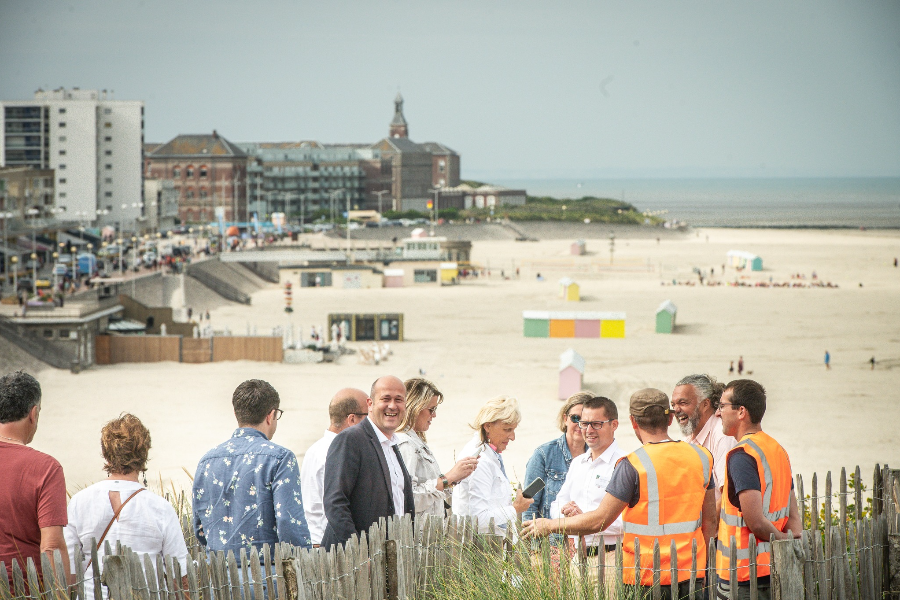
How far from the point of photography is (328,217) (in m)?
114

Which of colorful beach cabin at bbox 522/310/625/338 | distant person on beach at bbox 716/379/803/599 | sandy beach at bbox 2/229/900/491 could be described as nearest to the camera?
distant person on beach at bbox 716/379/803/599

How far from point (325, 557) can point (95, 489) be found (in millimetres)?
1107

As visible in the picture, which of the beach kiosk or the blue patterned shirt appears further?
the beach kiosk

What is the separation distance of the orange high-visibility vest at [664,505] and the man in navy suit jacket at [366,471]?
1210 mm

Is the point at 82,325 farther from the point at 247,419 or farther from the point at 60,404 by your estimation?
the point at 247,419

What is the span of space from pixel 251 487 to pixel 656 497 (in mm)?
2013

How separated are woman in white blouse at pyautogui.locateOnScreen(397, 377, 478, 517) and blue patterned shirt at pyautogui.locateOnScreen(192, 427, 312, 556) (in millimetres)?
795

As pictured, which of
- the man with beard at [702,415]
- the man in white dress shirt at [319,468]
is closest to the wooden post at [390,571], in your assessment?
the man in white dress shirt at [319,468]

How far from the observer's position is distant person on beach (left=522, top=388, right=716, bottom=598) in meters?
4.68

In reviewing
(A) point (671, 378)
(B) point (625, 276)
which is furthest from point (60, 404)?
(B) point (625, 276)

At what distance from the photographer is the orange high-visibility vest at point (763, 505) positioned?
486 centimetres

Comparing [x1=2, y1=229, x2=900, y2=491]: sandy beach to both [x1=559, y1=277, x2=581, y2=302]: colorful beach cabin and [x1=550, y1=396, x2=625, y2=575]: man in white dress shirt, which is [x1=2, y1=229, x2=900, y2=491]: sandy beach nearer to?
[x1=559, y1=277, x2=581, y2=302]: colorful beach cabin

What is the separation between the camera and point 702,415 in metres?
6.25

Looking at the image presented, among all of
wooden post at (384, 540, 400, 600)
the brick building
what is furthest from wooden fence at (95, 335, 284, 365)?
the brick building
